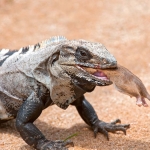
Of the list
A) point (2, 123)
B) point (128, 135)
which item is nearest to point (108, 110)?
point (128, 135)

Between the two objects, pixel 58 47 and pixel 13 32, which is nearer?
pixel 58 47

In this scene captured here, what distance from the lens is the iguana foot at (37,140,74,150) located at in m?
5.74

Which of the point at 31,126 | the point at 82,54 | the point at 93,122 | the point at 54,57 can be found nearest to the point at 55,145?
the point at 31,126

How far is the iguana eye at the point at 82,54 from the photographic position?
5.32 metres

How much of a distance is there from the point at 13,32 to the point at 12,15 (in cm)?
147

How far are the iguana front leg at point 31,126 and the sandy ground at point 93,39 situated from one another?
0.24 m

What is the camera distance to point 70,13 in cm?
1421

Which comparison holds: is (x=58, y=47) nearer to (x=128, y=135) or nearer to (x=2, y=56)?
(x=2, y=56)

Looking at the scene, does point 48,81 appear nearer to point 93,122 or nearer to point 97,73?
point 97,73

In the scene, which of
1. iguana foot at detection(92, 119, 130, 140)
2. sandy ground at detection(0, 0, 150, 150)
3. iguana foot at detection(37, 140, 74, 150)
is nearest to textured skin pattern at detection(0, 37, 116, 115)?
iguana foot at detection(37, 140, 74, 150)

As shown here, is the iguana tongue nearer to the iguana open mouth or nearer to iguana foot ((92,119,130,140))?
the iguana open mouth

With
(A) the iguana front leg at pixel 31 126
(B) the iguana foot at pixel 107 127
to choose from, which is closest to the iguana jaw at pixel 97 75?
(A) the iguana front leg at pixel 31 126

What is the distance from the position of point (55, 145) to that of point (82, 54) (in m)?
1.36

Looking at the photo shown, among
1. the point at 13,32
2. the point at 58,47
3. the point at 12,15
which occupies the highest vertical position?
the point at 12,15
